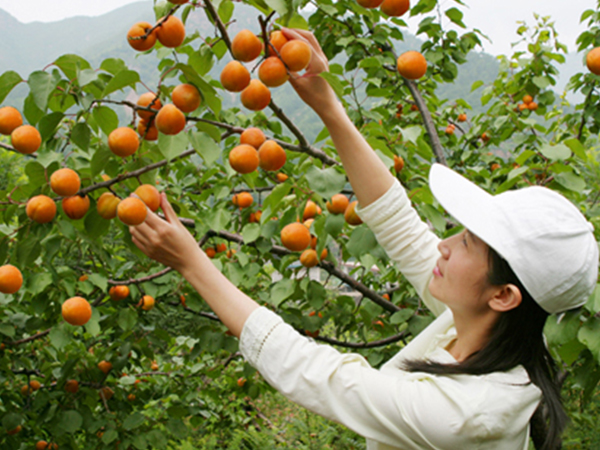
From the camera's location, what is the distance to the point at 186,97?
1.02 metres

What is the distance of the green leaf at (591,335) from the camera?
1184 mm

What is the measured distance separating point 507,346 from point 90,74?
109cm

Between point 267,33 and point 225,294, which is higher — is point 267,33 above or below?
above

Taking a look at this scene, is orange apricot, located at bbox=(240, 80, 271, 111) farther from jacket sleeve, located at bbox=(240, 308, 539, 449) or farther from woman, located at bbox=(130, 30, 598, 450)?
jacket sleeve, located at bbox=(240, 308, 539, 449)

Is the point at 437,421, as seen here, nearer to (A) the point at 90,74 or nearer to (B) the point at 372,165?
(B) the point at 372,165

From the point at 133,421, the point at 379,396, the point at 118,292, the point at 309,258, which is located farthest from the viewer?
the point at 133,421

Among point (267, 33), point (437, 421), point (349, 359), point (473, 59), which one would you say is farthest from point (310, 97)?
point (473, 59)

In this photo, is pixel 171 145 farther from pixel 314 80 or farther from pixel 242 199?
pixel 242 199

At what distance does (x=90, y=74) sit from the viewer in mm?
1069

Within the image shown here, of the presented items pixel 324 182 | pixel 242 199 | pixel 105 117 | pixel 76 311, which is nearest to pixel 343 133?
pixel 324 182

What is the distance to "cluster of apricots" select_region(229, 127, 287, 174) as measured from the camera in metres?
1.16

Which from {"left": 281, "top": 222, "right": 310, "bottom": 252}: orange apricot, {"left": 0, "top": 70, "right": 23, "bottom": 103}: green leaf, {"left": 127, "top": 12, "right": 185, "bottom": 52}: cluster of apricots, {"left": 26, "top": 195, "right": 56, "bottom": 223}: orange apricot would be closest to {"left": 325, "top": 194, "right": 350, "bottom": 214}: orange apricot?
{"left": 281, "top": 222, "right": 310, "bottom": 252}: orange apricot

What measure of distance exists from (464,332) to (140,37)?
0.97m

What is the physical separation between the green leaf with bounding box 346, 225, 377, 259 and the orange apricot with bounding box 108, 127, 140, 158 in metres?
0.69
